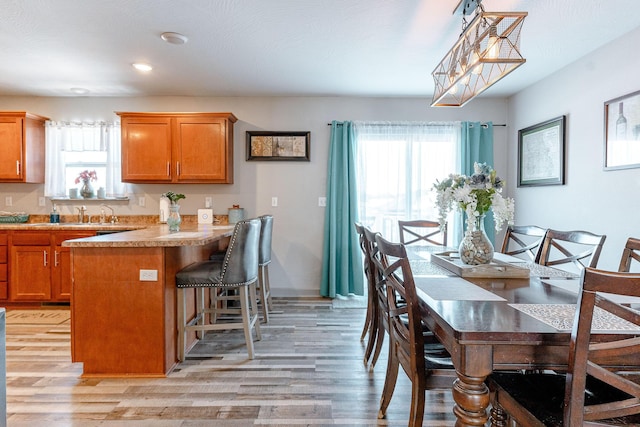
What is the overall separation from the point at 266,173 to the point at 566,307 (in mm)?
3503

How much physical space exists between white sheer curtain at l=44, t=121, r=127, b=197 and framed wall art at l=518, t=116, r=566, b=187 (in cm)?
471

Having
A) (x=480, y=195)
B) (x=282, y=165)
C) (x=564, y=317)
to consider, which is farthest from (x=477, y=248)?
(x=282, y=165)

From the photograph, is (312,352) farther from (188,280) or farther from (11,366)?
(11,366)

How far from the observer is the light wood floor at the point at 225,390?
6.23ft

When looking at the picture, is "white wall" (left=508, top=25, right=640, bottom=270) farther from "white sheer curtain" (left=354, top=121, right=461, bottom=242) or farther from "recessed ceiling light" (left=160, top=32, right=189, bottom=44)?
"recessed ceiling light" (left=160, top=32, right=189, bottom=44)

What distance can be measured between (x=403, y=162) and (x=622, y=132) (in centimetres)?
203

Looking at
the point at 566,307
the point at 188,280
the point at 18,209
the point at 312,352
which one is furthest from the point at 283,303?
the point at 18,209

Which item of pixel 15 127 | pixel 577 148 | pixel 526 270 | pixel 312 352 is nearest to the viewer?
pixel 526 270

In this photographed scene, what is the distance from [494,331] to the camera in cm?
109

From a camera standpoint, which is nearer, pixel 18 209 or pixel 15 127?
pixel 15 127

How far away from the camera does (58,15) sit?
2443 millimetres

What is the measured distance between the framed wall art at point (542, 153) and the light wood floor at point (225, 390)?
8.32 feet

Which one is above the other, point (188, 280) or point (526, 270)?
point (526, 270)

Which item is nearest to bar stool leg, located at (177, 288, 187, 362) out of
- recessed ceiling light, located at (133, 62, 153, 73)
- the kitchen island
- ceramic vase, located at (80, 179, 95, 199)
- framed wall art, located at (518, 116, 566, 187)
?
the kitchen island
